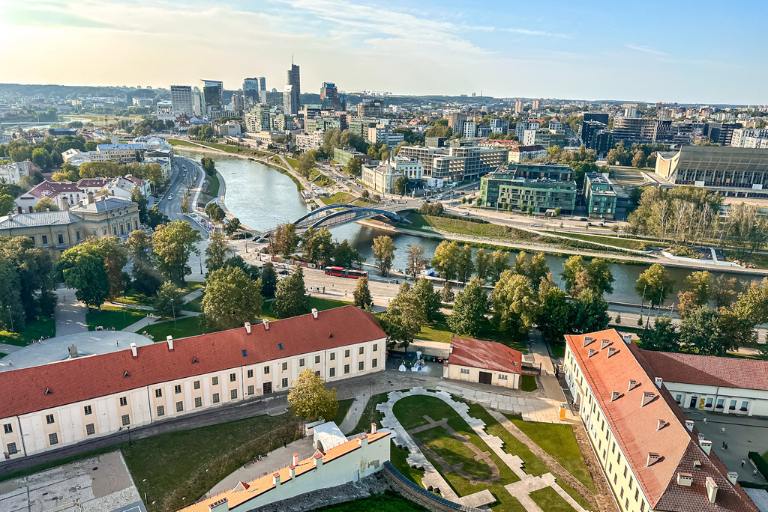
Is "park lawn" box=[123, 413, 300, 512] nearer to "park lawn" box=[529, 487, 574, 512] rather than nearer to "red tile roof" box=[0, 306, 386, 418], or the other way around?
"red tile roof" box=[0, 306, 386, 418]

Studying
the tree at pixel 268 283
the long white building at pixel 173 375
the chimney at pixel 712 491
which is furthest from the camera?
the tree at pixel 268 283

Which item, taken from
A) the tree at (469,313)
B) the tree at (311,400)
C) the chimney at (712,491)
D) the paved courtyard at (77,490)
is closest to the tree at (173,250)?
the paved courtyard at (77,490)

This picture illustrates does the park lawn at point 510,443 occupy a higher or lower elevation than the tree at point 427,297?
lower

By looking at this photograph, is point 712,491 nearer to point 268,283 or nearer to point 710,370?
point 710,370

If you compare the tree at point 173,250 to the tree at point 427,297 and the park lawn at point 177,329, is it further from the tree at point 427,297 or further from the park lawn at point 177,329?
the tree at point 427,297

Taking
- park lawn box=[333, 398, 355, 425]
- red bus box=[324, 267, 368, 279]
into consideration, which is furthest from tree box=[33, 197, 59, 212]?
park lawn box=[333, 398, 355, 425]

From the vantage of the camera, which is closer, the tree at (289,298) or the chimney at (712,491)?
the chimney at (712,491)
